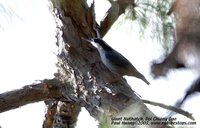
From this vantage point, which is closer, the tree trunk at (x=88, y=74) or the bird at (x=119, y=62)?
the tree trunk at (x=88, y=74)

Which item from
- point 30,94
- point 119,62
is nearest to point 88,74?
point 30,94

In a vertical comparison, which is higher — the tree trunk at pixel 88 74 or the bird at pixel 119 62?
the bird at pixel 119 62

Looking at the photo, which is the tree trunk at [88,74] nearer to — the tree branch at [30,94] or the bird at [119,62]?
the tree branch at [30,94]

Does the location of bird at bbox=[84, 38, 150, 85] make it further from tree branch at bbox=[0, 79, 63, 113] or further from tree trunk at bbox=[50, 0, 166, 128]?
tree branch at bbox=[0, 79, 63, 113]

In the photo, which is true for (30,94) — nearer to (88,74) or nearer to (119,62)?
(88,74)

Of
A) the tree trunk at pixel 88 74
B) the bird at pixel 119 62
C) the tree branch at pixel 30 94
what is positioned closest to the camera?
the tree trunk at pixel 88 74

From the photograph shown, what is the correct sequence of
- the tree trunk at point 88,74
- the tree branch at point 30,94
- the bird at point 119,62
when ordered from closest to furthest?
the tree trunk at point 88,74 < the tree branch at point 30,94 < the bird at point 119,62

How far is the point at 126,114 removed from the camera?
1004 millimetres

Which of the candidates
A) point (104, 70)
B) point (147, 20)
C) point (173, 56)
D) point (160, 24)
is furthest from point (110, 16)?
point (173, 56)

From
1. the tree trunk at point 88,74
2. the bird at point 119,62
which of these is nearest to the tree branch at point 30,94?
the tree trunk at point 88,74

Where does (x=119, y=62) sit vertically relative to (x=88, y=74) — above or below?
above

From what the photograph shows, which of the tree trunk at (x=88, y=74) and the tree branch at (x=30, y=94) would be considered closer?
the tree trunk at (x=88, y=74)

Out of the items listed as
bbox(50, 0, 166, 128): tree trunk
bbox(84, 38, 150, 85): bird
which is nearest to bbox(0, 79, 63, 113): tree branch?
bbox(50, 0, 166, 128): tree trunk

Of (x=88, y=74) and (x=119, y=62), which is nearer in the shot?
(x=88, y=74)
